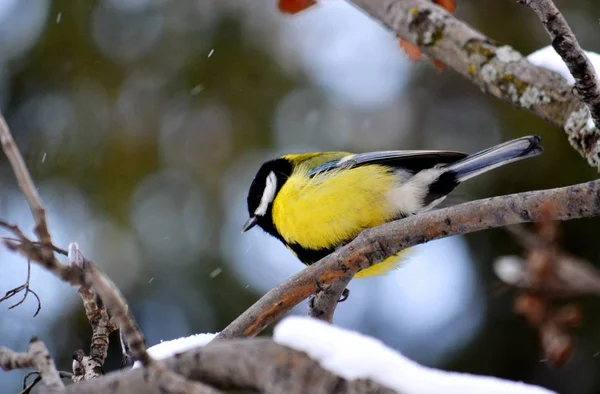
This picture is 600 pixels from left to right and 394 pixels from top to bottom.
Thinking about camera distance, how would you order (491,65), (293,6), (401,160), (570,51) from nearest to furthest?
(570,51) < (491,65) < (401,160) < (293,6)

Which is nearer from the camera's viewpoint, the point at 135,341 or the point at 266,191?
the point at 135,341

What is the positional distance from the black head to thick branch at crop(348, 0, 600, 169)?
2.61 ft

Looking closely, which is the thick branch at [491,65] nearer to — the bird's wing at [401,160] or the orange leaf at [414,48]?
the orange leaf at [414,48]

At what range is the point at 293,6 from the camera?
3.23 m

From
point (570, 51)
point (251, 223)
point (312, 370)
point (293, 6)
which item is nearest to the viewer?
point (312, 370)

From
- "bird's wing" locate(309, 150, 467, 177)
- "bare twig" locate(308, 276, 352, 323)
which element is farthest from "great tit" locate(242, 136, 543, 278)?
"bare twig" locate(308, 276, 352, 323)

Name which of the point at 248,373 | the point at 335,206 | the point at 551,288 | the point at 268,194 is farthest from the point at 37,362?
the point at 268,194

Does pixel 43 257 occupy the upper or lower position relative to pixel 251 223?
upper

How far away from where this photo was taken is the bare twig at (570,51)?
1.66 m

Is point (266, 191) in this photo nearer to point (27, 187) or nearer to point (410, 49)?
point (410, 49)

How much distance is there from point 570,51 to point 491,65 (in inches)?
43.9

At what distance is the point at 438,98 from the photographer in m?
5.02

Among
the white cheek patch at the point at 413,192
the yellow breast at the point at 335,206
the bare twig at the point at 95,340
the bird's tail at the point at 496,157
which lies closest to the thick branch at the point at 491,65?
the bird's tail at the point at 496,157

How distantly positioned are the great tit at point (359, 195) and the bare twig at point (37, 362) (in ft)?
5.00
